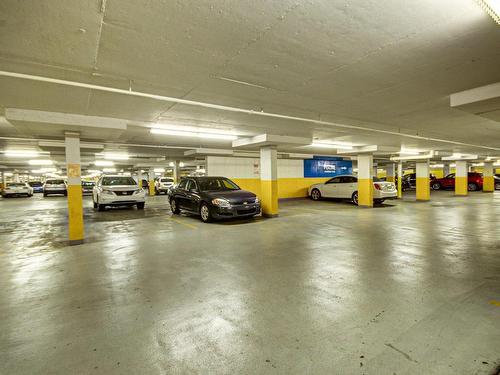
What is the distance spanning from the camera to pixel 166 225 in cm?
781

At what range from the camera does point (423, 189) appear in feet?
50.1

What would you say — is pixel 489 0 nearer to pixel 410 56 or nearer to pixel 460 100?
pixel 410 56

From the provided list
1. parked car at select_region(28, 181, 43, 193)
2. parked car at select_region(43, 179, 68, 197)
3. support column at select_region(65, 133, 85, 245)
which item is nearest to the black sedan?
support column at select_region(65, 133, 85, 245)

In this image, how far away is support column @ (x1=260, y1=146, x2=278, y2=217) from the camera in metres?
9.68

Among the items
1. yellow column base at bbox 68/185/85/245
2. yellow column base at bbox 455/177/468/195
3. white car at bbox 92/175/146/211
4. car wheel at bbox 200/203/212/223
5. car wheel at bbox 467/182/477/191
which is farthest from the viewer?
car wheel at bbox 467/182/477/191

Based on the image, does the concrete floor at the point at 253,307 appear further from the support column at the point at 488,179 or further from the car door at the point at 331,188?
the support column at the point at 488,179

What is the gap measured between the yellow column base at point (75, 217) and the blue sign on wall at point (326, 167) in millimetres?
14325

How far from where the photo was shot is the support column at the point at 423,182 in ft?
49.6

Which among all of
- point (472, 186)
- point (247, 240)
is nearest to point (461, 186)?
point (472, 186)

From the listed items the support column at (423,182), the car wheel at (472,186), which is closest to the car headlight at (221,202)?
the support column at (423,182)

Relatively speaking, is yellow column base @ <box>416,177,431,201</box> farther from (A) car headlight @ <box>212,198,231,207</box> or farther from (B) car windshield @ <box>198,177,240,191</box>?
(A) car headlight @ <box>212,198,231,207</box>

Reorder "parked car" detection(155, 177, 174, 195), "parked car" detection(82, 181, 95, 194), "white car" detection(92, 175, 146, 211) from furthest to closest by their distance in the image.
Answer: "parked car" detection(82, 181, 95, 194), "parked car" detection(155, 177, 174, 195), "white car" detection(92, 175, 146, 211)

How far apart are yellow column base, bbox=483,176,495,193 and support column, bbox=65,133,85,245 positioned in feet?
88.7

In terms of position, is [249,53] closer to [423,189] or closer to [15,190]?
[423,189]
